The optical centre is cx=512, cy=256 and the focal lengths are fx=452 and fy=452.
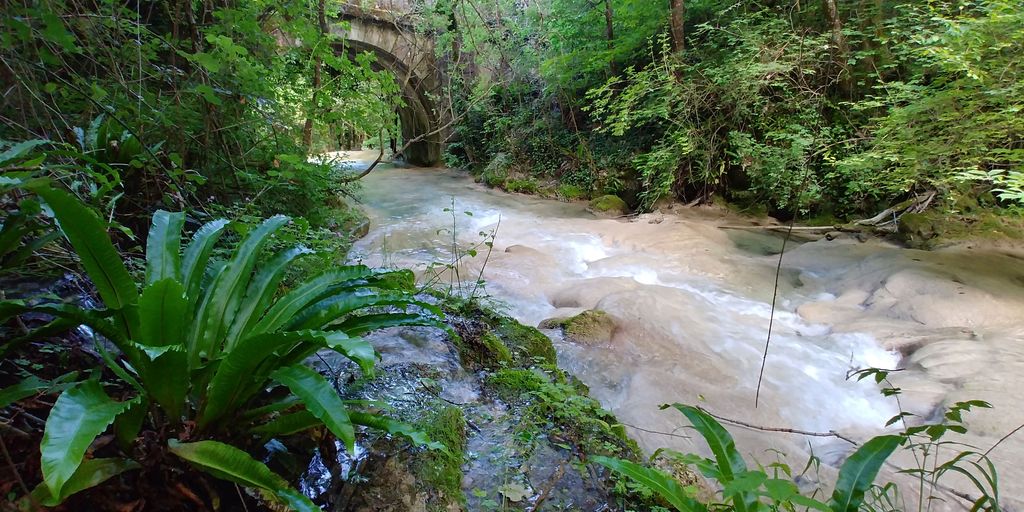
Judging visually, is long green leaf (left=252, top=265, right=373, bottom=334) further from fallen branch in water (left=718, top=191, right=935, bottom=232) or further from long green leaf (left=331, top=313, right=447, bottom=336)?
fallen branch in water (left=718, top=191, right=935, bottom=232)

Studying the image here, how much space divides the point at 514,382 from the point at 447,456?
75 centimetres

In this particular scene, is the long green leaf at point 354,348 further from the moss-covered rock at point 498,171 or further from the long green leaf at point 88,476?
the moss-covered rock at point 498,171

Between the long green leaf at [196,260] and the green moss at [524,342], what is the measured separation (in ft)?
5.80

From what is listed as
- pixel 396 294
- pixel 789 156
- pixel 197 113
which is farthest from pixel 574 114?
pixel 396 294

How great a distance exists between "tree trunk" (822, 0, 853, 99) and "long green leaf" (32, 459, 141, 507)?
888 cm

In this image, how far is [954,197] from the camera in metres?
5.80

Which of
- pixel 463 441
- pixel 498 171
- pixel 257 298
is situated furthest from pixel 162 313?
pixel 498 171

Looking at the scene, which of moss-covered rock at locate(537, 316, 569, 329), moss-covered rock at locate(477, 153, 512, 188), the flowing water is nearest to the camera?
the flowing water

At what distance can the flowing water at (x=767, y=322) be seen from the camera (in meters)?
3.03

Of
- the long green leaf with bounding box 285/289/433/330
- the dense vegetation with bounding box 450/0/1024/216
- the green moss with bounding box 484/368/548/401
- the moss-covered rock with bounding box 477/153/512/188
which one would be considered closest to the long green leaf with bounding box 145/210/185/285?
the long green leaf with bounding box 285/289/433/330

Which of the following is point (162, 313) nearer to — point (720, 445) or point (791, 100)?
point (720, 445)

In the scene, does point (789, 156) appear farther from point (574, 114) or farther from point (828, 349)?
point (574, 114)

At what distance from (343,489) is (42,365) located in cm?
97

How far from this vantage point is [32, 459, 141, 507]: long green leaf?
944 mm
